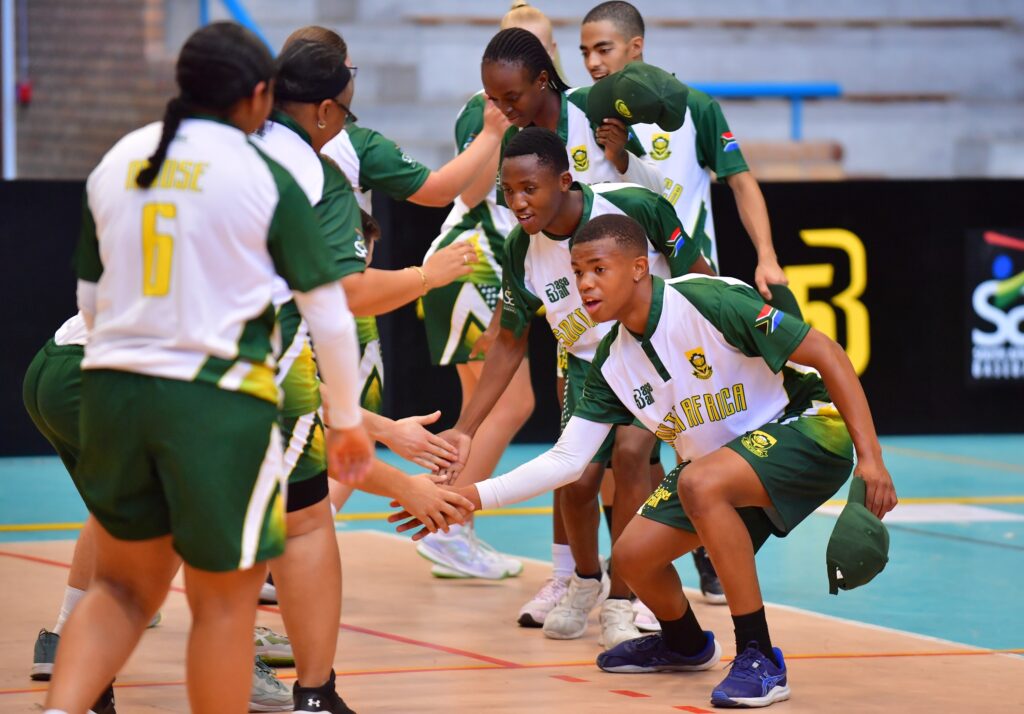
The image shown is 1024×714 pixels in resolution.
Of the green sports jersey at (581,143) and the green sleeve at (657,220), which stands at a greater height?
the green sports jersey at (581,143)

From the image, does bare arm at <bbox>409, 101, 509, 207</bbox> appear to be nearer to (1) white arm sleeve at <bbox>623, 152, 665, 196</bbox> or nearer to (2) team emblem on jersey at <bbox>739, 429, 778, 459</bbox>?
(1) white arm sleeve at <bbox>623, 152, 665, 196</bbox>

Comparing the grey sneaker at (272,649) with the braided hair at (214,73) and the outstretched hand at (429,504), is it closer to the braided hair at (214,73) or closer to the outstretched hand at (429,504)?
the outstretched hand at (429,504)

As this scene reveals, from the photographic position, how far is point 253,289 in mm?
3273

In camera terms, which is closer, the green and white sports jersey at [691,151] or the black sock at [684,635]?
the black sock at [684,635]

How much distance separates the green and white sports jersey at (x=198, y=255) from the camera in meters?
3.20

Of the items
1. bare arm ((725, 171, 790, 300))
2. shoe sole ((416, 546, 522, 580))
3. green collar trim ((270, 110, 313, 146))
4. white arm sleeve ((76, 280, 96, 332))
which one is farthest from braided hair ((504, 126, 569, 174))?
shoe sole ((416, 546, 522, 580))

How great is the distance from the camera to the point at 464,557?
251 inches

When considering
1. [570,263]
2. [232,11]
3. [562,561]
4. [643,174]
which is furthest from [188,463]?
[232,11]

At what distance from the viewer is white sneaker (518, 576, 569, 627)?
550 centimetres

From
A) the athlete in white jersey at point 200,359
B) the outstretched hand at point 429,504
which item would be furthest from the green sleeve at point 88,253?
the outstretched hand at point 429,504

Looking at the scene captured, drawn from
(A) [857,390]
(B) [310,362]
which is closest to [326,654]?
(B) [310,362]

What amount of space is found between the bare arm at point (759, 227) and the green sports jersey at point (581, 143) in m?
0.49

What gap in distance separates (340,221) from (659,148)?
2177 mm

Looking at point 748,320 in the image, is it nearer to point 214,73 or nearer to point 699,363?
point 699,363
